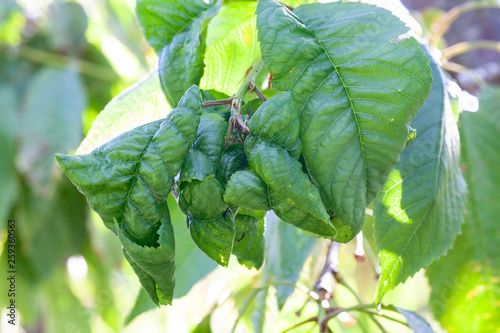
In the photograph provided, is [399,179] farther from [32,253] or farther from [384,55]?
[32,253]

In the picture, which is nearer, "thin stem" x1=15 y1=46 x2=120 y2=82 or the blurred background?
the blurred background

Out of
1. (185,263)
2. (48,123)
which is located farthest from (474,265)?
(48,123)

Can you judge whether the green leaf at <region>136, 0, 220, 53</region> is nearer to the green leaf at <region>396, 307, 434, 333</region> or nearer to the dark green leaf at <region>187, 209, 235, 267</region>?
the dark green leaf at <region>187, 209, 235, 267</region>

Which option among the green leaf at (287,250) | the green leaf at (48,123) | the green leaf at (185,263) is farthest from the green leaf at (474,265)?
the green leaf at (48,123)

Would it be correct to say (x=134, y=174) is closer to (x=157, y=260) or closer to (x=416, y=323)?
(x=157, y=260)

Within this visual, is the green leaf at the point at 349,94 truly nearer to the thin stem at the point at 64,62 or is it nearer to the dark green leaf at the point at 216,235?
the dark green leaf at the point at 216,235

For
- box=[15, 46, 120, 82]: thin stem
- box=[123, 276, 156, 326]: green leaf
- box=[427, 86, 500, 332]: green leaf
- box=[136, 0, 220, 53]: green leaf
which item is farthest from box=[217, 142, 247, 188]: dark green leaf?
box=[15, 46, 120, 82]: thin stem
